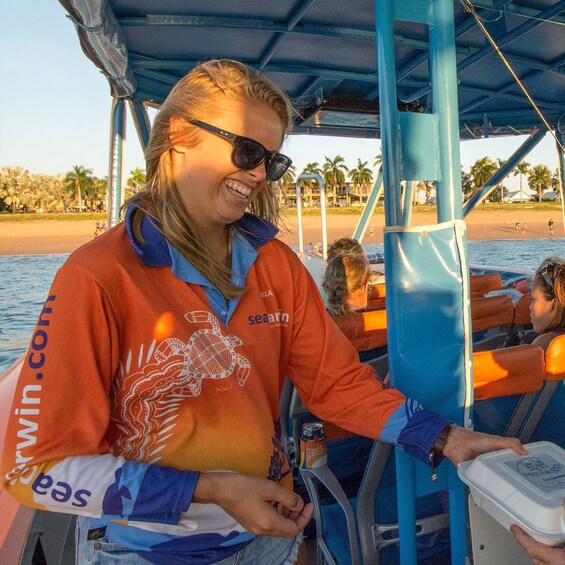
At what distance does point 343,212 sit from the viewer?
156 feet

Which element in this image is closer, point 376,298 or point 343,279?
point 343,279

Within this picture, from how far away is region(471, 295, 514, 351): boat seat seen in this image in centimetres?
310

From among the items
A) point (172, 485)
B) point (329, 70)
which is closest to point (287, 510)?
point (172, 485)

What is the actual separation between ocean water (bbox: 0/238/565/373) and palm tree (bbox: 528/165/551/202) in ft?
115

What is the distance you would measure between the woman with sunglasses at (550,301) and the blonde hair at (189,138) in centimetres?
178

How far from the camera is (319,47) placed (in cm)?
414

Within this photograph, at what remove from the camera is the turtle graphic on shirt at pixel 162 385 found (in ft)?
3.37

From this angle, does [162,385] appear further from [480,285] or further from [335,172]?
[335,172]

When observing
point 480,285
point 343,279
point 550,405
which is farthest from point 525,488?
point 480,285

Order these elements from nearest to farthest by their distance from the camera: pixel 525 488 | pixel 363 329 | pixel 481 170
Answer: pixel 525 488
pixel 363 329
pixel 481 170

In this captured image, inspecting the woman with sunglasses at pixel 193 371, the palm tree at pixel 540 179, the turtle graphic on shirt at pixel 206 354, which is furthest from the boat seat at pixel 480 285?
the palm tree at pixel 540 179

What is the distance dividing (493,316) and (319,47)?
245 cm

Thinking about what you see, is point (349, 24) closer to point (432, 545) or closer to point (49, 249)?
point (432, 545)

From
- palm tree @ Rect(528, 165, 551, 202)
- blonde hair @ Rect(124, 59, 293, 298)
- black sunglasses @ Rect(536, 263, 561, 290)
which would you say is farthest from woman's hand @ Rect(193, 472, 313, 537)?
palm tree @ Rect(528, 165, 551, 202)
